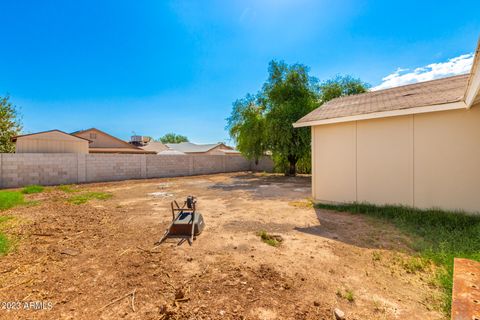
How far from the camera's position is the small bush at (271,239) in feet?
10.6

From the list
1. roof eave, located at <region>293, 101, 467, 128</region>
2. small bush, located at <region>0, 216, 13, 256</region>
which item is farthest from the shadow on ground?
small bush, located at <region>0, 216, 13, 256</region>

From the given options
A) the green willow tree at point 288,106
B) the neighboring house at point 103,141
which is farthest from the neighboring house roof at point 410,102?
the neighboring house at point 103,141

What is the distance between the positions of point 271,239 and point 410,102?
15.2 ft

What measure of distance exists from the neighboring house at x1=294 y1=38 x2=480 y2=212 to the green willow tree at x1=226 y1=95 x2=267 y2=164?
26.8 ft

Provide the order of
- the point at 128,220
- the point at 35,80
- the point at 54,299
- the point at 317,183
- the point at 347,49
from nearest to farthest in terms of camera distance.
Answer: the point at 54,299 < the point at 128,220 < the point at 317,183 < the point at 347,49 < the point at 35,80

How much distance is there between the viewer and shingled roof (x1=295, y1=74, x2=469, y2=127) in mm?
4305

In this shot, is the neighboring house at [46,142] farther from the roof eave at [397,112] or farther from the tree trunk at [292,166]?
the roof eave at [397,112]

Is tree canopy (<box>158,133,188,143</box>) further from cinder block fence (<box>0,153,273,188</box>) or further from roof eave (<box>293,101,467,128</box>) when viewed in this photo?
roof eave (<box>293,101,467,128</box>)

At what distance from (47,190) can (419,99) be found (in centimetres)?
1370

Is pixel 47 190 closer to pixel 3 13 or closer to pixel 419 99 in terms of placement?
pixel 3 13

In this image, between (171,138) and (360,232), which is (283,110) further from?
(171,138)

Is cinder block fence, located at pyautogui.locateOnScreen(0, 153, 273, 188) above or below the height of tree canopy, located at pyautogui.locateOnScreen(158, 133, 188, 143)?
below

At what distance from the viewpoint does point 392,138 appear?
4816 mm

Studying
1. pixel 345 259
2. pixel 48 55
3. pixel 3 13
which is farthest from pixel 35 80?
pixel 345 259
